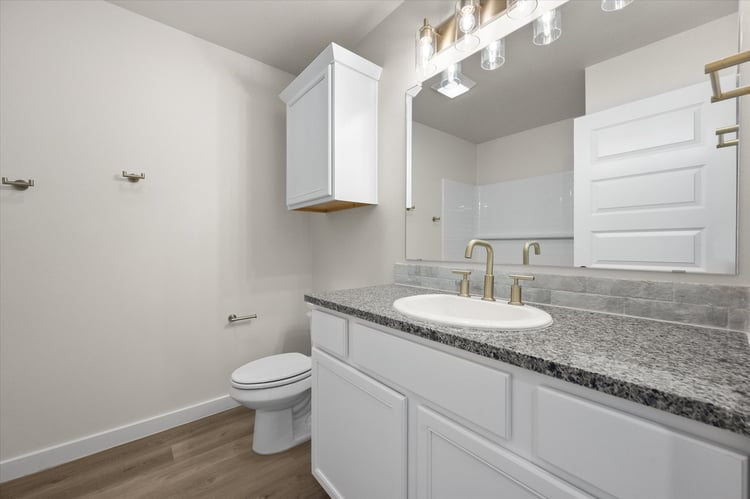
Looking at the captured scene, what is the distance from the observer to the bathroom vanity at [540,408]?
1.52 feet

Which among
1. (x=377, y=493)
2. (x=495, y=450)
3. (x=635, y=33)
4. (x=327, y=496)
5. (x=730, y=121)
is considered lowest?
(x=327, y=496)

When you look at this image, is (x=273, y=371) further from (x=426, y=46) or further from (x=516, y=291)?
(x=426, y=46)

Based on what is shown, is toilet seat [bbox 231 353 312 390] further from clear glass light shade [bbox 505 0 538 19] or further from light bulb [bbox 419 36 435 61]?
clear glass light shade [bbox 505 0 538 19]

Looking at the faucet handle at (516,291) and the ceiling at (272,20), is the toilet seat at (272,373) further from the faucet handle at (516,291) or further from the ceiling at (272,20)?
the ceiling at (272,20)

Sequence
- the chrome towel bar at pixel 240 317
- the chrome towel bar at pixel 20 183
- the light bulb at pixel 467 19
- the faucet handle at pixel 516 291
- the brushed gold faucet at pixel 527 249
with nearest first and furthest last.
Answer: the faucet handle at pixel 516 291 < the brushed gold faucet at pixel 527 249 < the light bulb at pixel 467 19 < the chrome towel bar at pixel 20 183 < the chrome towel bar at pixel 240 317

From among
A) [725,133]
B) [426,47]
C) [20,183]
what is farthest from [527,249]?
[20,183]

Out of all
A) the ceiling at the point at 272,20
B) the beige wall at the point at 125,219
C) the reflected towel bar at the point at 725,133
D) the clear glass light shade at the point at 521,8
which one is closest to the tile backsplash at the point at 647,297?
the reflected towel bar at the point at 725,133

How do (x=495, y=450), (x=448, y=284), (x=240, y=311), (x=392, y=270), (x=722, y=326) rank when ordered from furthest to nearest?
(x=240, y=311), (x=392, y=270), (x=448, y=284), (x=722, y=326), (x=495, y=450)

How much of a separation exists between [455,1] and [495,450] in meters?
1.80

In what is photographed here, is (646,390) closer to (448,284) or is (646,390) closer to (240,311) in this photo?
(448,284)

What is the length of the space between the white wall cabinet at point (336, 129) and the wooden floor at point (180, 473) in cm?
140

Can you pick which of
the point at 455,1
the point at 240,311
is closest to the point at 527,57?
the point at 455,1

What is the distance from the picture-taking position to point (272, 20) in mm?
1832

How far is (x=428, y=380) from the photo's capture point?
2.77 ft
